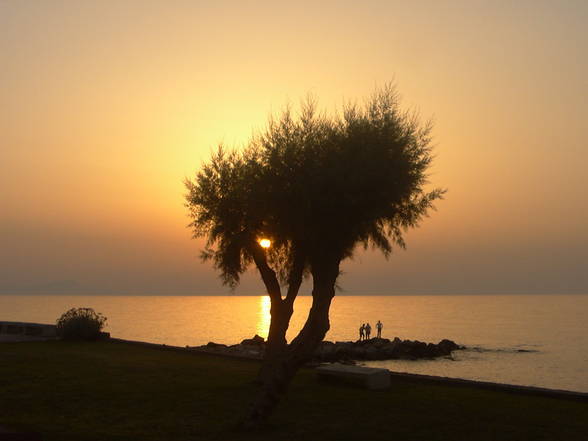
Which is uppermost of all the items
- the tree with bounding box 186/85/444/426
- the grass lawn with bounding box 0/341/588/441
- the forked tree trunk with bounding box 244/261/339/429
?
the tree with bounding box 186/85/444/426

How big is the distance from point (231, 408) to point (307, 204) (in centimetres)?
589

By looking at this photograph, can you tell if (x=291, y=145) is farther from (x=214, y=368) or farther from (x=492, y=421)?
(x=214, y=368)

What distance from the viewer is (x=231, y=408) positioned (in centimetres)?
1616

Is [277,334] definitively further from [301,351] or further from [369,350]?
[369,350]

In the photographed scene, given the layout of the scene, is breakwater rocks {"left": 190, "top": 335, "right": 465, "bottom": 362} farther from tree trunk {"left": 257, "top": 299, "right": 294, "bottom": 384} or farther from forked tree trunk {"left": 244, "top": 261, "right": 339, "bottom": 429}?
forked tree trunk {"left": 244, "top": 261, "right": 339, "bottom": 429}

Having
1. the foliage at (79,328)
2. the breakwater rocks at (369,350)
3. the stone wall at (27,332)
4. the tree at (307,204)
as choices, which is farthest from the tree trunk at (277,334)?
the breakwater rocks at (369,350)

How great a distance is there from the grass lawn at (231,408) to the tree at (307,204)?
1478 millimetres

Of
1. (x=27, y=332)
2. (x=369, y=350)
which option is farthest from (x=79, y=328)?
(x=369, y=350)

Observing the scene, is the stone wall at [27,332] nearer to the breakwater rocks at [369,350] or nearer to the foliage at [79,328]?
the foliage at [79,328]

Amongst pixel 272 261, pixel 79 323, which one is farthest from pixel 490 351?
pixel 272 261

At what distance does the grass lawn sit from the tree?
1.48 meters

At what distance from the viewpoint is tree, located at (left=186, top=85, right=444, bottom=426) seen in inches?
619

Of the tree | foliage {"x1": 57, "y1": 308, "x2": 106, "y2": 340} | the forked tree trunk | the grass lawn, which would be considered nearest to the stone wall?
foliage {"x1": 57, "y1": 308, "x2": 106, "y2": 340}

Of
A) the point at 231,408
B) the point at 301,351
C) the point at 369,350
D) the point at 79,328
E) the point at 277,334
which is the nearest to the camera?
the point at 301,351
